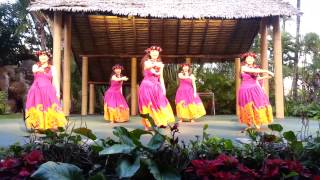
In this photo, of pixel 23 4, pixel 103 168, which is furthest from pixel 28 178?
pixel 23 4

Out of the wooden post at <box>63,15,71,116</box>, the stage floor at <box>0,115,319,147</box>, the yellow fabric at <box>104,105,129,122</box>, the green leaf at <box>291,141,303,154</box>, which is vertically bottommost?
the stage floor at <box>0,115,319,147</box>

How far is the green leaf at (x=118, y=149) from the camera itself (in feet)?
7.73

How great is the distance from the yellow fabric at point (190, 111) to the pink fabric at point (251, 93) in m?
2.50

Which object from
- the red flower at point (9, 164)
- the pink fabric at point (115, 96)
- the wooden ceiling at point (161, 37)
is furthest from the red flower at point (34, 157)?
the wooden ceiling at point (161, 37)

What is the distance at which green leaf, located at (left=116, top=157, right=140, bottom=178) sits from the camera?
7.47 ft

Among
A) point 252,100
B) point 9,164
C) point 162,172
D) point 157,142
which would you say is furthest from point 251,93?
point 9,164

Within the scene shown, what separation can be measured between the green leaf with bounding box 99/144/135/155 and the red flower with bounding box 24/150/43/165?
1.32 ft

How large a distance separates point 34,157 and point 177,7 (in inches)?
306

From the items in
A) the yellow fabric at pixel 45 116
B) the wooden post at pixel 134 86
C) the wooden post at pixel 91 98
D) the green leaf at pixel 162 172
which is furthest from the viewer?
the wooden post at pixel 91 98

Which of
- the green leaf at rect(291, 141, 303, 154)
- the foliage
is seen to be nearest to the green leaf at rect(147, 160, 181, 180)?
the green leaf at rect(291, 141, 303, 154)

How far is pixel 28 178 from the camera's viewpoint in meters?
2.43

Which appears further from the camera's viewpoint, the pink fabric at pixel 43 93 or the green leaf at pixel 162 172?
the pink fabric at pixel 43 93

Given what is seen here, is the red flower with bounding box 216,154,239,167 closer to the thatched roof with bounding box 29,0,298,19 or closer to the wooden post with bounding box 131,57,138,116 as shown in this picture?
the thatched roof with bounding box 29,0,298,19

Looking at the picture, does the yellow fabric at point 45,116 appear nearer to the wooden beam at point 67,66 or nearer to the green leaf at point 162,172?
the wooden beam at point 67,66
